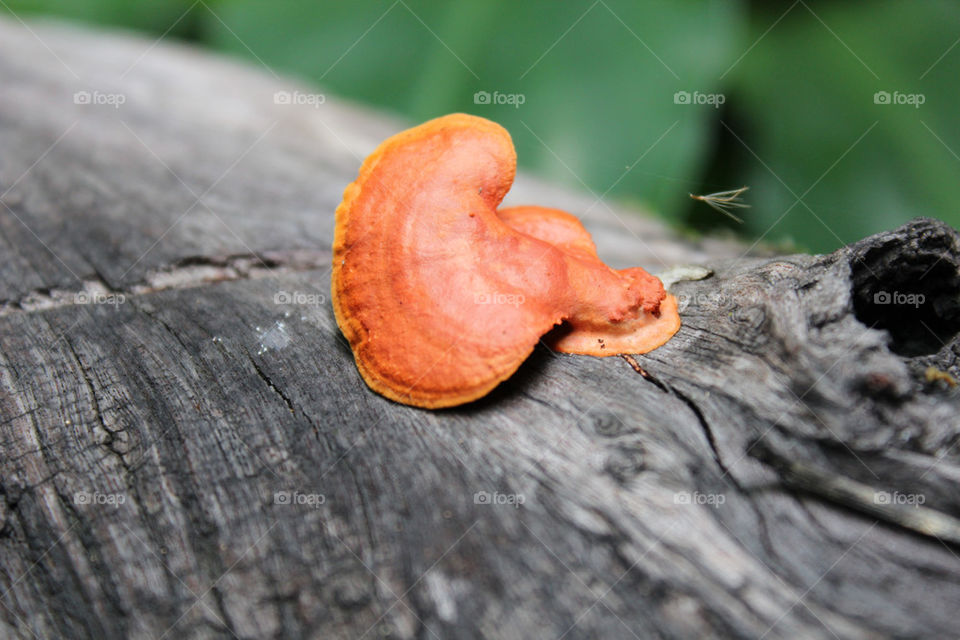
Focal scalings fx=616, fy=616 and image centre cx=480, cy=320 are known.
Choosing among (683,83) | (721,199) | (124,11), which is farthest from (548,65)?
(124,11)

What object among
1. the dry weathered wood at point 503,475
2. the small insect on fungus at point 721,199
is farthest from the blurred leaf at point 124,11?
the small insect on fungus at point 721,199

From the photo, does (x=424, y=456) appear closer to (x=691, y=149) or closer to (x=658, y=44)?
(x=691, y=149)

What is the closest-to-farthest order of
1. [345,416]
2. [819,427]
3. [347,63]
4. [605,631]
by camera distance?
[605,631], [819,427], [345,416], [347,63]

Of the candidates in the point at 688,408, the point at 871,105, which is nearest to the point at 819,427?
the point at 688,408

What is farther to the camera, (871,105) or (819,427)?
(871,105)

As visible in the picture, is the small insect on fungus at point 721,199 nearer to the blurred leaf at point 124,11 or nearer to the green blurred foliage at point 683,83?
the green blurred foliage at point 683,83

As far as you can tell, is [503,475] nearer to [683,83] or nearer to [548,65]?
[683,83]

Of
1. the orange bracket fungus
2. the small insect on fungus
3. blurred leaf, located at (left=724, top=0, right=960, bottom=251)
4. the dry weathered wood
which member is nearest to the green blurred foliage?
blurred leaf, located at (left=724, top=0, right=960, bottom=251)
